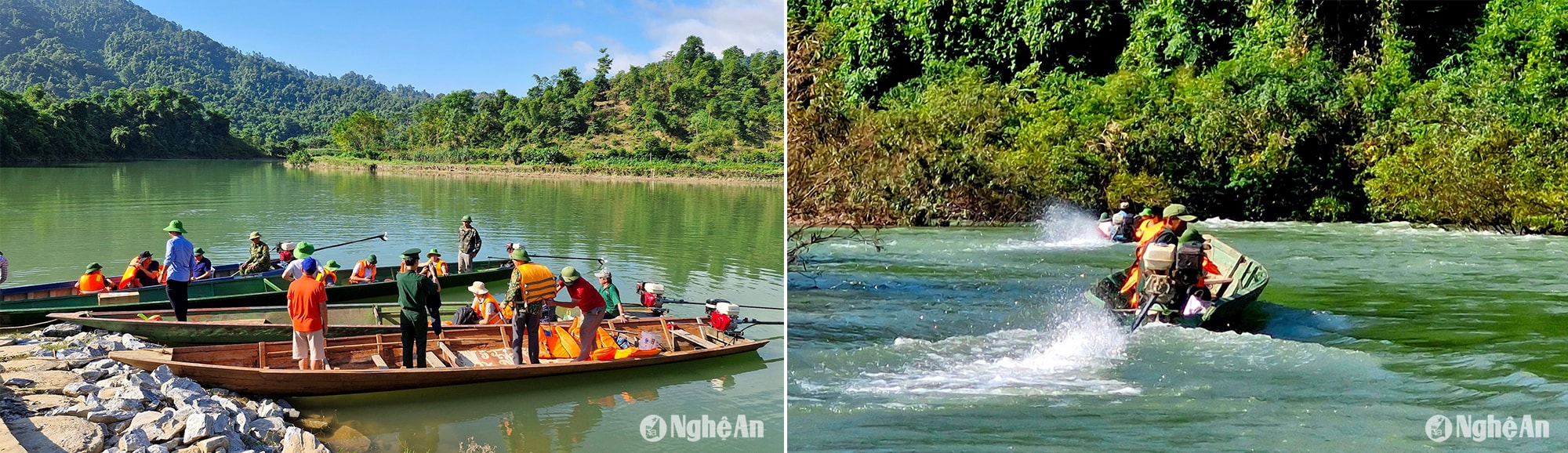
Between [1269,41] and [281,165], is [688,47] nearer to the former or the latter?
[281,165]

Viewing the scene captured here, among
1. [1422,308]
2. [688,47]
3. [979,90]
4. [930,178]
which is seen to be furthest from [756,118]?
[1422,308]

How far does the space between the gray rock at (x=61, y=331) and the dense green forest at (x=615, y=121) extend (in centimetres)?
3280

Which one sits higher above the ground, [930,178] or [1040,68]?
[1040,68]

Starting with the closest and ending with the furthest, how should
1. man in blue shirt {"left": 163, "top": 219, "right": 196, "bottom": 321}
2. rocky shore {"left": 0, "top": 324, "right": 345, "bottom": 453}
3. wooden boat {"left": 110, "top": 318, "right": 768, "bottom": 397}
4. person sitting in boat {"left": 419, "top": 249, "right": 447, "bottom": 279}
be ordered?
rocky shore {"left": 0, "top": 324, "right": 345, "bottom": 453} → wooden boat {"left": 110, "top": 318, "right": 768, "bottom": 397} → man in blue shirt {"left": 163, "top": 219, "right": 196, "bottom": 321} → person sitting in boat {"left": 419, "top": 249, "right": 447, "bottom": 279}

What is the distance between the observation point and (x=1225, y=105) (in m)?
15.2

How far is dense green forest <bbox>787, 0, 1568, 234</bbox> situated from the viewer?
13430 millimetres

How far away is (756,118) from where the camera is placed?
42.3 metres

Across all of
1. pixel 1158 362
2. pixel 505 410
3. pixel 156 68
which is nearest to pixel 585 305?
pixel 505 410

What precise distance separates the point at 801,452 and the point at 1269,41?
46.2ft

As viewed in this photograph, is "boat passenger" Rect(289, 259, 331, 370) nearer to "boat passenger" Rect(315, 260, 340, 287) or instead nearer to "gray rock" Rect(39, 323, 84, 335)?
"gray rock" Rect(39, 323, 84, 335)

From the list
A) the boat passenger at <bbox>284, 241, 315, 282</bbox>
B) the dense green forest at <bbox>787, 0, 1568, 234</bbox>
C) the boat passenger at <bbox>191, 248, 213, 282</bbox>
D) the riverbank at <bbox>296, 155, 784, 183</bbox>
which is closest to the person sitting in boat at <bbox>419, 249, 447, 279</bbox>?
the boat passenger at <bbox>284, 241, 315, 282</bbox>

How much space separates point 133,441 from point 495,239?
12.5 m
